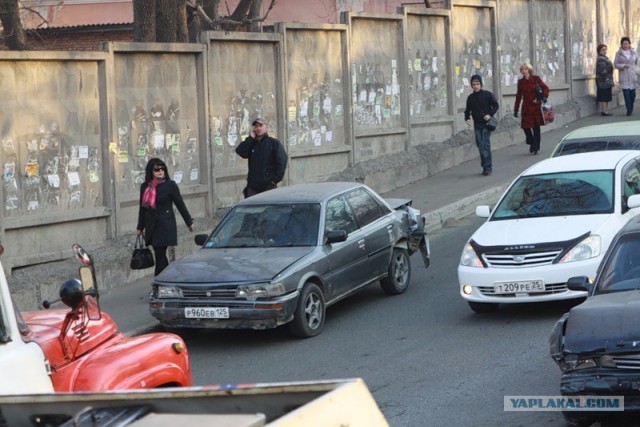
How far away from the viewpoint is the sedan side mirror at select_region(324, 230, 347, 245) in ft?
40.4

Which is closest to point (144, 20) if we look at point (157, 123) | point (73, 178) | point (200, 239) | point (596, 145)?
point (157, 123)

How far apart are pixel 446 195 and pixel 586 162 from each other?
7292 millimetres

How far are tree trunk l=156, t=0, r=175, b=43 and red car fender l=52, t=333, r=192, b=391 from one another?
41.6 ft

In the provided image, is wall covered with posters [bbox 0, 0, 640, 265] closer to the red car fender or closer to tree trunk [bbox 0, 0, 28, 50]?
tree trunk [bbox 0, 0, 28, 50]

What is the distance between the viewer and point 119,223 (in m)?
15.7

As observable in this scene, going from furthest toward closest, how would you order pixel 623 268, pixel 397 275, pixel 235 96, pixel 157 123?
pixel 235 96, pixel 157 123, pixel 397 275, pixel 623 268

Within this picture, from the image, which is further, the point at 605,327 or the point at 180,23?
the point at 180,23

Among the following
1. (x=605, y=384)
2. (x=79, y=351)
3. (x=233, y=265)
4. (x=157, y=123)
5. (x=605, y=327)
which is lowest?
(x=605, y=384)

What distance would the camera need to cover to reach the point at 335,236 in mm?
12328

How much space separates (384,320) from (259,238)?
5.44 feet

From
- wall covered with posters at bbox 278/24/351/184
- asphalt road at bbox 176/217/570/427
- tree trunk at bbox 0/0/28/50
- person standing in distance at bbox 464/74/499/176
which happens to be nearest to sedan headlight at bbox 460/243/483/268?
asphalt road at bbox 176/217/570/427

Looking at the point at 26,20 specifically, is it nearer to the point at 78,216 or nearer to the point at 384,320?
the point at 78,216

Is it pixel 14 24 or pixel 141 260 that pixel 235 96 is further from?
pixel 141 260

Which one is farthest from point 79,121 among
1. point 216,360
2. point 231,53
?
point 216,360
